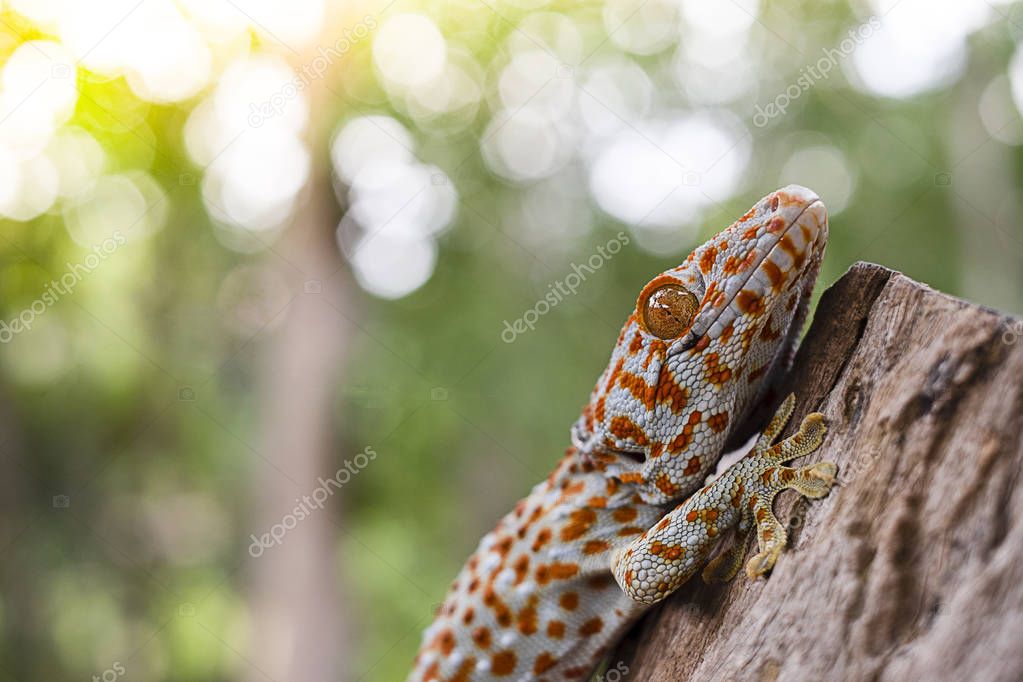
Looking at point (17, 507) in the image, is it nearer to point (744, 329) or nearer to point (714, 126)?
point (714, 126)

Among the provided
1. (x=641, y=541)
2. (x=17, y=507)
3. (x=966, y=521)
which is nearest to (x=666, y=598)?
(x=641, y=541)

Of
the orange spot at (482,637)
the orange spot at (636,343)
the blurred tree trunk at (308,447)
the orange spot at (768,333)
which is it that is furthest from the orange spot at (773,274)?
the blurred tree trunk at (308,447)

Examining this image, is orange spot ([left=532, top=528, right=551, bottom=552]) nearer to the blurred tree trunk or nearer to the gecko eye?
the gecko eye

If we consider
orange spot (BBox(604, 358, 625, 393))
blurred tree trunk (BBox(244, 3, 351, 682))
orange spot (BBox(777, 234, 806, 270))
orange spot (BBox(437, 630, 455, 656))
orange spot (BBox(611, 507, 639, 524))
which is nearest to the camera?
orange spot (BBox(777, 234, 806, 270))

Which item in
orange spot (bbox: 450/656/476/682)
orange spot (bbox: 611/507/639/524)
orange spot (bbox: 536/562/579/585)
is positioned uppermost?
orange spot (bbox: 611/507/639/524)

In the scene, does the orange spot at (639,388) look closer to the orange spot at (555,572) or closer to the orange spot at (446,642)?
the orange spot at (555,572)

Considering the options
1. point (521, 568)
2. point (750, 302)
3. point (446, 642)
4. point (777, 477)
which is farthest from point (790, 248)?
point (446, 642)

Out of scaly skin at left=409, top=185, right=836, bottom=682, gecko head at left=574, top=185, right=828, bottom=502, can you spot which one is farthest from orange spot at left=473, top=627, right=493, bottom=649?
gecko head at left=574, top=185, right=828, bottom=502
